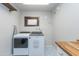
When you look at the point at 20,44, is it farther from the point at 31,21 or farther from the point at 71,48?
the point at 71,48

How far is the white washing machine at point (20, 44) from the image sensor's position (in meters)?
3.94

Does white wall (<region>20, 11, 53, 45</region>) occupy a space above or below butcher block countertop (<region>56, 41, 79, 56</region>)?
above

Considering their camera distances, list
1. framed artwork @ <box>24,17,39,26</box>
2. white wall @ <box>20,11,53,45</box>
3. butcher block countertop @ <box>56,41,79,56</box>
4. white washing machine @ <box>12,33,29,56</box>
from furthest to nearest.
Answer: white wall @ <box>20,11,53,45</box>, framed artwork @ <box>24,17,39,26</box>, white washing machine @ <box>12,33,29,56</box>, butcher block countertop @ <box>56,41,79,56</box>

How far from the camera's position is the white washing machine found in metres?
3.94

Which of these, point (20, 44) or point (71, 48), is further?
point (20, 44)

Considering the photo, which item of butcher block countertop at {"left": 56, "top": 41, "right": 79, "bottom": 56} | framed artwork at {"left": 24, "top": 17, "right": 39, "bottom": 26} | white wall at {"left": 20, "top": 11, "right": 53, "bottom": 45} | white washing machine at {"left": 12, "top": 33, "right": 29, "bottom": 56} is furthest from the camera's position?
white wall at {"left": 20, "top": 11, "right": 53, "bottom": 45}

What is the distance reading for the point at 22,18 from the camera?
564 cm

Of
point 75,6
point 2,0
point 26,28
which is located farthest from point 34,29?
point 2,0

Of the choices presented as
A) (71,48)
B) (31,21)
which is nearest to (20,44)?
(31,21)

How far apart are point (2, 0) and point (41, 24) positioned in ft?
16.2

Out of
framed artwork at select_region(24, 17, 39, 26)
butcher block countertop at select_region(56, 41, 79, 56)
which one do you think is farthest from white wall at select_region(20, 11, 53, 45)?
butcher block countertop at select_region(56, 41, 79, 56)

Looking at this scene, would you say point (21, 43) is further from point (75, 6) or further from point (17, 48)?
point (75, 6)

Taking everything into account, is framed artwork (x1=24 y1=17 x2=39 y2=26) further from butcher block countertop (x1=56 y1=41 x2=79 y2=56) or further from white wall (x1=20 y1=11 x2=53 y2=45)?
butcher block countertop (x1=56 y1=41 x2=79 y2=56)

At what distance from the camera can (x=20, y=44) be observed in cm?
398
